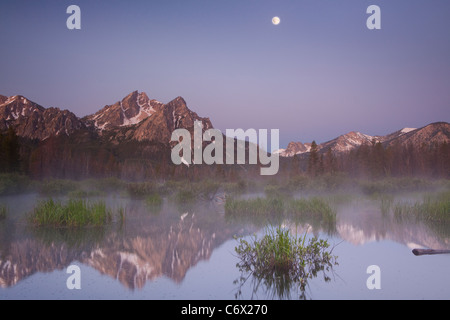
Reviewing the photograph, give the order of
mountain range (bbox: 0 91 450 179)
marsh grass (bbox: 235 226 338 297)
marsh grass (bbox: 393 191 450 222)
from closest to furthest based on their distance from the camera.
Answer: marsh grass (bbox: 235 226 338 297)
marsh grass (bbox: 393 191 450 222)
mountain range (bbox: 0 91 450 179)

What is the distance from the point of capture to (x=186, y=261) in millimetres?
9195

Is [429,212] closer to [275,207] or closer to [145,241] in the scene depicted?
[275,207]

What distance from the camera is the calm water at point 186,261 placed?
667 centimetres

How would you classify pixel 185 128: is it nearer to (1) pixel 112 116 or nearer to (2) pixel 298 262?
(1) pixel 112 116

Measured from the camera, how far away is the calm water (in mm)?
6670

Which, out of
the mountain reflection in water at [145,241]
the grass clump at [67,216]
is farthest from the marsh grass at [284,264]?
the grass clump at [67,216]

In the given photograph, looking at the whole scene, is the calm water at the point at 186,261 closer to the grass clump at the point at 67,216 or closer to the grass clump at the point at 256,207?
the grass clump at the point at 67,216

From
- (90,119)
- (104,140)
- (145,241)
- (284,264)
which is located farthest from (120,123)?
(284,264)

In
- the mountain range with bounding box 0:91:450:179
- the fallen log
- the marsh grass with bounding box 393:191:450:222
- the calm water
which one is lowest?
the calm water

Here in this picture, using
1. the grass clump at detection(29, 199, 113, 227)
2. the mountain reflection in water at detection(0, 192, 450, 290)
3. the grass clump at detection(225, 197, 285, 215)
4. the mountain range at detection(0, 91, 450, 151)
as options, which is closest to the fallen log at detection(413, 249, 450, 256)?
the mountain reflection in water at detection(0, 192, 450, 290)

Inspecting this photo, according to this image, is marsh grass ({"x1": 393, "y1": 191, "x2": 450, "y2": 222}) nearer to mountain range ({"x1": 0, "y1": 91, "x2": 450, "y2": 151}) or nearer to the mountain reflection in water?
the mountain reflection in water
